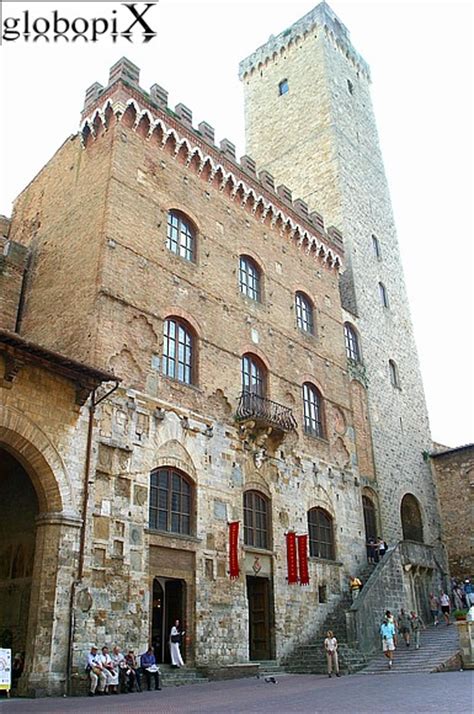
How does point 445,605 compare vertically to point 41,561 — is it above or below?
below

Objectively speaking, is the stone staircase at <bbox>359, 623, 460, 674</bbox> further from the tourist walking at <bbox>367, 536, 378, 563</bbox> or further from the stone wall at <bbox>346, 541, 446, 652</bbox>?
the tourist walking at <bbox>367, 536, 378, 563</bbox>

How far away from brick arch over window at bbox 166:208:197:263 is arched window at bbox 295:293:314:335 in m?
5.35

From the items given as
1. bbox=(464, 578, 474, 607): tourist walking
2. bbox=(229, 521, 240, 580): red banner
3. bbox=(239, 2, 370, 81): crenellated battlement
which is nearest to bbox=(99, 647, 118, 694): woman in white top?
bbox=(229, 521, 240, 580): red banner

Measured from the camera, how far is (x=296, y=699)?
10938 mm

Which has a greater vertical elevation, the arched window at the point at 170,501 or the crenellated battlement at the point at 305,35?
the crenellated battlement at the point at 305,35

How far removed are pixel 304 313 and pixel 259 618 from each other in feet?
35.6

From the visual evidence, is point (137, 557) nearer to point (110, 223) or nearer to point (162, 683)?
point (162, 683)

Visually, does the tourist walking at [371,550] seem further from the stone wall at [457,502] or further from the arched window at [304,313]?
the arched window at [304,313]

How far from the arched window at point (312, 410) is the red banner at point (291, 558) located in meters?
4.00

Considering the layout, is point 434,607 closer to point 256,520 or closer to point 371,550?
point 371,550

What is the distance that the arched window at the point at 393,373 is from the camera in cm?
2805

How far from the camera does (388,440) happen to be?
85.7 ft

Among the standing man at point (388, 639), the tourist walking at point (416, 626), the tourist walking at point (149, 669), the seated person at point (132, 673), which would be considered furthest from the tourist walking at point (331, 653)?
the seated person at point (132, 673)

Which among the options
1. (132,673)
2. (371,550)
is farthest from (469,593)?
(132,673)
